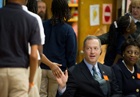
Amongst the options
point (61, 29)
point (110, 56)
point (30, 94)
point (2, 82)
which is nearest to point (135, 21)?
point (110, 56)

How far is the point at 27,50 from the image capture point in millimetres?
2621

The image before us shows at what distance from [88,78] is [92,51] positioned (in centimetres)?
23

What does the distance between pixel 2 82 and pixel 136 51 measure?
56.6 inches

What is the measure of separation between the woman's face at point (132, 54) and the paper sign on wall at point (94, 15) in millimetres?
2697

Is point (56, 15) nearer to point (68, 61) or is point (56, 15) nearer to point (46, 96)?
point (68, 61)

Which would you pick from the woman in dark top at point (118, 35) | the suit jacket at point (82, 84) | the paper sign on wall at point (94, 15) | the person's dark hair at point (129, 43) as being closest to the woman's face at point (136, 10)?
the woman in dark top at point (118, 35)

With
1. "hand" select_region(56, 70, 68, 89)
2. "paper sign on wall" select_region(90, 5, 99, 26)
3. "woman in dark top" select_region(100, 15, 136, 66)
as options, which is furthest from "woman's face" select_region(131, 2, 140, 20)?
"paper sign on wall" select_region(90, 5, 99, 26)

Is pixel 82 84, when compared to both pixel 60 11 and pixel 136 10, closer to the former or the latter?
pixel 60 11

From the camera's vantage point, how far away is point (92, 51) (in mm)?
3146

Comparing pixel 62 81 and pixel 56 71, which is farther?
pixel 56 71

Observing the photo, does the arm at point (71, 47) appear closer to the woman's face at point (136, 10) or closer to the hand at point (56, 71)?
the hand at point (56, 71)

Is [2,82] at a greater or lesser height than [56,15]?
lesser

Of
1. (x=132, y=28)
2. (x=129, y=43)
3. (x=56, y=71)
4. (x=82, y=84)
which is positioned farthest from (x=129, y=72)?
(x=56, y=71)

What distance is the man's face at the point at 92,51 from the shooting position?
3.15m
